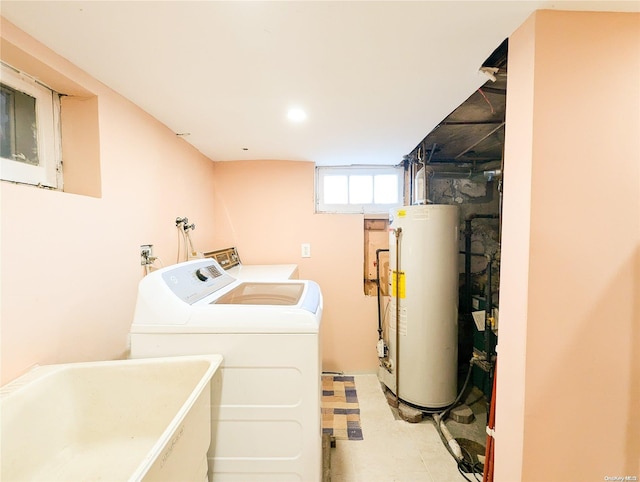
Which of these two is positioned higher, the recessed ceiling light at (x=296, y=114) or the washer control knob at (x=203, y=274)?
the recessed ceiling light at (x=296, y=114)

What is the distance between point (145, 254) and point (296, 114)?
1108 mm

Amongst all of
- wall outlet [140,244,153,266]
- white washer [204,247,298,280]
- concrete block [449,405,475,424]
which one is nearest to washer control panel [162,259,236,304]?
wall outlet [140,244,153,266]

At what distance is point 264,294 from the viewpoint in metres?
1.33

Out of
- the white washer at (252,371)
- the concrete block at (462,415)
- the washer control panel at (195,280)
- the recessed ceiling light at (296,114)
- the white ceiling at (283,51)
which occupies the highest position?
the recessed ceiling light at (296,114)

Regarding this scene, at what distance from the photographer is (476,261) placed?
2.37 m

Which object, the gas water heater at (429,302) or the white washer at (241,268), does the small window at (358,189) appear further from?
the white washer at (241,268)

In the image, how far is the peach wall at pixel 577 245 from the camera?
30.4 inches

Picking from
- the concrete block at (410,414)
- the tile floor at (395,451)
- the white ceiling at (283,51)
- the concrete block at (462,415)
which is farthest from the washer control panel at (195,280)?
the concrete block at (462,415)

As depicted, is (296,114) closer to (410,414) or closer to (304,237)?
(304,237)

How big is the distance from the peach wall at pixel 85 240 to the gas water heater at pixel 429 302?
163cm

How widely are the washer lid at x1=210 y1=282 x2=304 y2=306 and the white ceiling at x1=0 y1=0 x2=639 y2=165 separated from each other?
3.10 feet

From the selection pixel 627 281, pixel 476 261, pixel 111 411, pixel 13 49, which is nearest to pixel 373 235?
pixel 476 261

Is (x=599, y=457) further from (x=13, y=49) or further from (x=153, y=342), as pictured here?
(x=13, y=49)

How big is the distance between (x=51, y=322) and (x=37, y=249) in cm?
26
